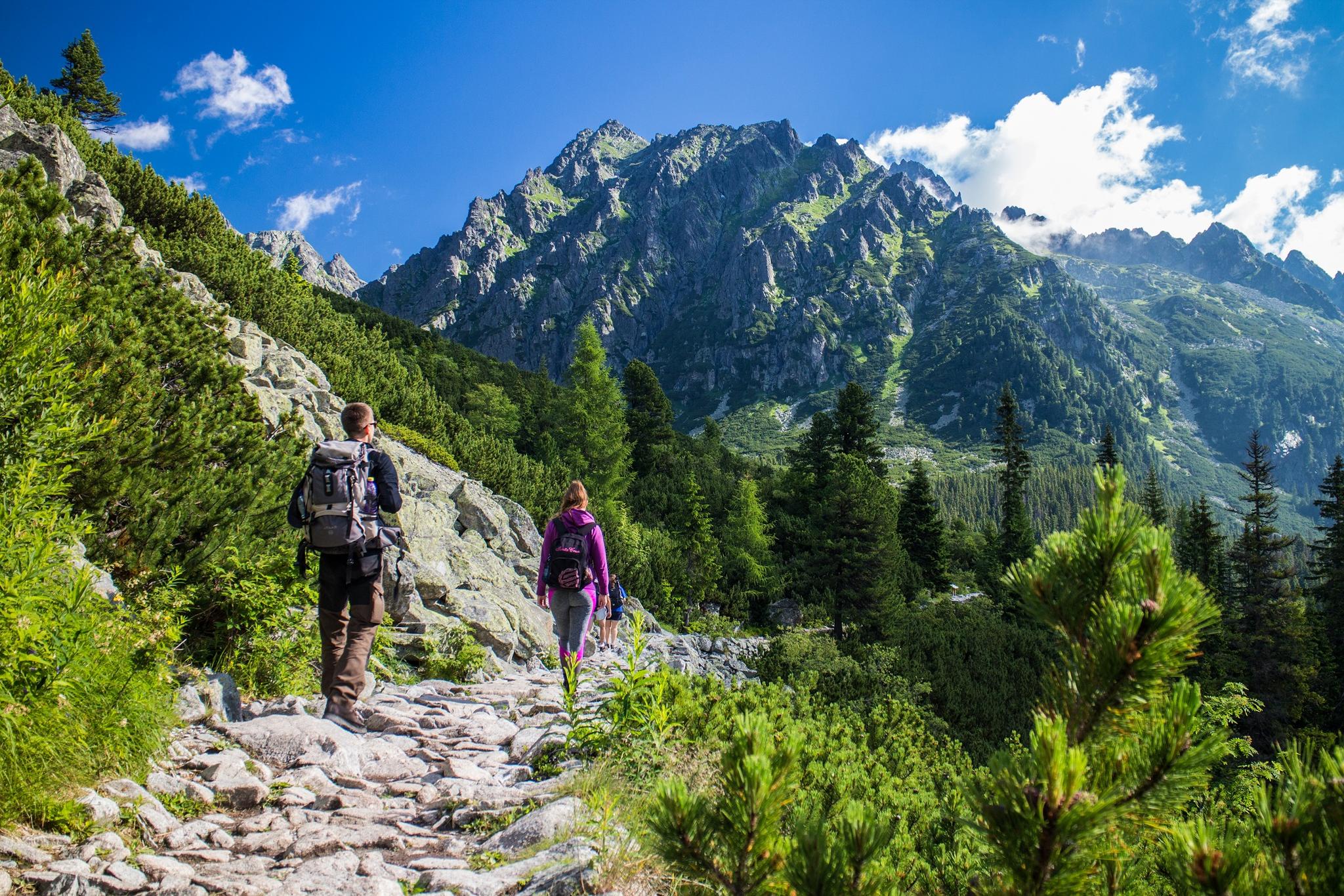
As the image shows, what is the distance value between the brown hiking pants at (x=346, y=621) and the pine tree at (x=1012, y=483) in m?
39.9

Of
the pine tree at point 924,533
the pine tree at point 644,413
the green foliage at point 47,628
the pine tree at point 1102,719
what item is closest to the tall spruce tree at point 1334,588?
the pine tree at point 924,533

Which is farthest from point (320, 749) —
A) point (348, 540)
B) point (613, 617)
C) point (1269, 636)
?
point (1269, 636)

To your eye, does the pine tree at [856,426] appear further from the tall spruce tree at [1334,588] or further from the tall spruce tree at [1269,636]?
the tall spruce tree at [1334,588]

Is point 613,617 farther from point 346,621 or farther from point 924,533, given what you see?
point 924,533

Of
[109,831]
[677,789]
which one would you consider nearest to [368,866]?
[109,831]

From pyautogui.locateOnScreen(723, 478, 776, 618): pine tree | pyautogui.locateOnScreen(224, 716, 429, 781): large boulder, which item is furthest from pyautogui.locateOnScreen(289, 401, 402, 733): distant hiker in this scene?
pyautogui.locateOnScreen(723, 478, 776, 618): pine tree

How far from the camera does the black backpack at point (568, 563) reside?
6.50m

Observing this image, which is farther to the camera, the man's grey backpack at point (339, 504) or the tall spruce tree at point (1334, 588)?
the tall spruce tree at point (1334, 588)

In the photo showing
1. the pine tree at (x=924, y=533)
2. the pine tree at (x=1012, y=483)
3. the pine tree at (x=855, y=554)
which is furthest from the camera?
the pine tree at (x=1012, y=483)

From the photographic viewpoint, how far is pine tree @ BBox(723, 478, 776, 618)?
84.3 ft

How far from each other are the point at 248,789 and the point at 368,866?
138cm

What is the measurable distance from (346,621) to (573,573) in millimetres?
2092

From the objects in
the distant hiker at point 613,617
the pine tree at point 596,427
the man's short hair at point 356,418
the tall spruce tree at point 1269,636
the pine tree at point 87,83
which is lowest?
the tall spruce tree at point 1269,636

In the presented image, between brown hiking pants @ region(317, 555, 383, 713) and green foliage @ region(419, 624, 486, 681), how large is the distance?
3.04 m
